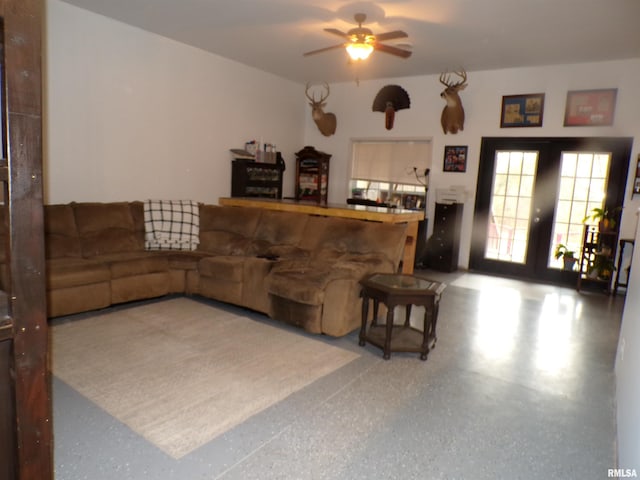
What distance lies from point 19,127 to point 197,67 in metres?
5.29

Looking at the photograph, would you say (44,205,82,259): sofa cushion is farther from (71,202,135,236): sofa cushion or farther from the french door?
the french door

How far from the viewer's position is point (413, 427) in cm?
219

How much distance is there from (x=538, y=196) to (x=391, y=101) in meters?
2.63

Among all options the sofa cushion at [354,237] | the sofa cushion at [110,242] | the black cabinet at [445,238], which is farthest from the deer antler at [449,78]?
the sofa cushion at [110,242]

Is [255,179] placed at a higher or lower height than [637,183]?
lower

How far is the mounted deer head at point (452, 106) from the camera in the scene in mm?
5816

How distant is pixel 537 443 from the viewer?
2.12 m

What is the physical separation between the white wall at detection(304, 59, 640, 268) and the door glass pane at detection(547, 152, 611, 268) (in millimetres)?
307

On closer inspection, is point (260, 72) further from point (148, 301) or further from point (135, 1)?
point (148, 301)

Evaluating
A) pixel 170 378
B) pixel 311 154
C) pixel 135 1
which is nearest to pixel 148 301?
pixel 170 378

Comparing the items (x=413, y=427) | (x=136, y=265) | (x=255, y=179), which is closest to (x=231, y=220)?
(x=136, y=265)

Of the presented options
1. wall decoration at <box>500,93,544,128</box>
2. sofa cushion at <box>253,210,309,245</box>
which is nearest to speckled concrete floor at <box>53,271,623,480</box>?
sofa cushion at <box>253,210,309,245</box>

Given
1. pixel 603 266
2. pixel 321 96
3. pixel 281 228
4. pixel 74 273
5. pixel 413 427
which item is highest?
pixel 321 96

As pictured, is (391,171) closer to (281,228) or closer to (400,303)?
(281,228)
